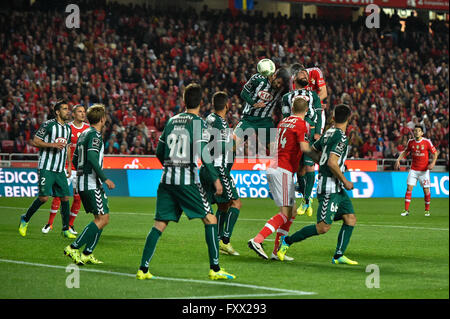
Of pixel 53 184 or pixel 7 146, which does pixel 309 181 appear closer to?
pixel 53 184

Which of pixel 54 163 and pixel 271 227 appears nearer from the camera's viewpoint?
pixel 271 227

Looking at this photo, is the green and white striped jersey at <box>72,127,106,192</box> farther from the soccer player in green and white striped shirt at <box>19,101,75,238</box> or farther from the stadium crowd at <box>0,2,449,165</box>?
the stadium crowd at <box>0,2,449,165</box>

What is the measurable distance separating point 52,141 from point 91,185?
13.5 feet

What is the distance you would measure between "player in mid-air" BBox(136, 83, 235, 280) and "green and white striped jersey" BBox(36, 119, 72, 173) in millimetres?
5647

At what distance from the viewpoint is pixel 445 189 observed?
2977 cm

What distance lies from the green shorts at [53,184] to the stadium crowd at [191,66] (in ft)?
46.4

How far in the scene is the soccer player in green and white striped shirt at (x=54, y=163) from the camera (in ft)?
46.8

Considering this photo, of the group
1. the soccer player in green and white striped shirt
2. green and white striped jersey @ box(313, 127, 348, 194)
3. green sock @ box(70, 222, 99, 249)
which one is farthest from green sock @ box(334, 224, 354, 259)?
the soccer player in green and white striped shirt

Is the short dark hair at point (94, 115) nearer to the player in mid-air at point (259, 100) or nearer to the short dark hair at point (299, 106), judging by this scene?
the short dark hair at point (299, 106)

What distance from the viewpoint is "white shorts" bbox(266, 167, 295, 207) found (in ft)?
36.1

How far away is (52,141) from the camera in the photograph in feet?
47.1

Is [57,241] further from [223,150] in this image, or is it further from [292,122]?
[292,122]

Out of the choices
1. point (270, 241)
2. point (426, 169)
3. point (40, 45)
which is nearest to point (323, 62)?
point (40, 45)

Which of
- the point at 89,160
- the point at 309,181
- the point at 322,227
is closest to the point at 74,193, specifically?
the point at 309,181
